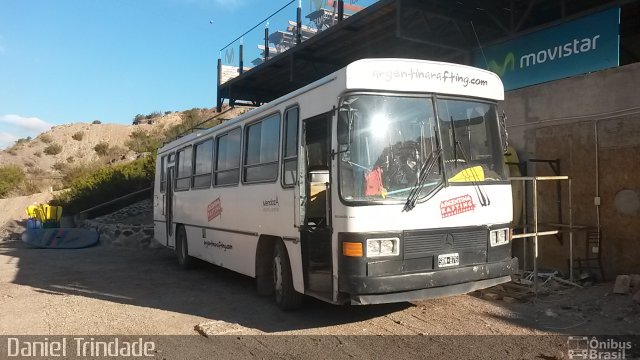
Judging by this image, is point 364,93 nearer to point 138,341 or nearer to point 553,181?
point 138,341

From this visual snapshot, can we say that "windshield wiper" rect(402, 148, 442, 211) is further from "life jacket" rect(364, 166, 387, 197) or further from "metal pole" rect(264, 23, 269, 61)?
"metal pole" rect(264, 23, 269, 61)

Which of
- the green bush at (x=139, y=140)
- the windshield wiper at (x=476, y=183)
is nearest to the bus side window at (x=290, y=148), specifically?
the windshield wiper at (x=476, y=183)

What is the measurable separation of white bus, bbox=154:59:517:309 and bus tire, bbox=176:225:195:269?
4.62 meters

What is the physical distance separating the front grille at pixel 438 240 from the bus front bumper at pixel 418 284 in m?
0.24

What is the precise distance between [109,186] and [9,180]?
63.2 ft

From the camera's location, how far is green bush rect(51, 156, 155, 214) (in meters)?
25.3

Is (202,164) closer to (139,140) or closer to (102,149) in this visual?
(139,140)

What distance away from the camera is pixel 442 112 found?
6133 mm

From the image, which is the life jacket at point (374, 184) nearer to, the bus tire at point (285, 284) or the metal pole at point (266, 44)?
the bus tire at point (285, 284)

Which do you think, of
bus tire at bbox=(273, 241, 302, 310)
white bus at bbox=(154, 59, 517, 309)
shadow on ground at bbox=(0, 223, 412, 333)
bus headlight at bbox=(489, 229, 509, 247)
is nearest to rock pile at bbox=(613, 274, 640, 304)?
white bus at bbox=(154, 59, 517, 309)

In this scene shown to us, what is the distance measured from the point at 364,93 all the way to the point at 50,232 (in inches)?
631

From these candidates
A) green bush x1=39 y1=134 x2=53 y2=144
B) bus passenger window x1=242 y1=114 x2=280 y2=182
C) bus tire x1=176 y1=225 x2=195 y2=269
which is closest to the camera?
bus passenger window x1=242 y1=114 x2=280 y2=182

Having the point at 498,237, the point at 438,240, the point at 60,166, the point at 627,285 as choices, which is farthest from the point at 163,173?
the point at 60,166

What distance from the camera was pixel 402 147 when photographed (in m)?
5.84
